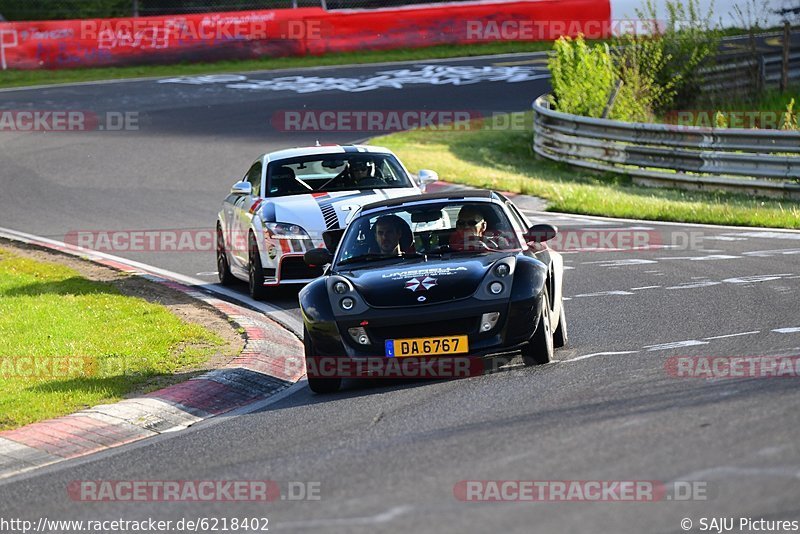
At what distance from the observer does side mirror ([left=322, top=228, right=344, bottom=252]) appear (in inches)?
499

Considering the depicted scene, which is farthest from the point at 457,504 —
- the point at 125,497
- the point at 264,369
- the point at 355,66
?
the point at 355,66

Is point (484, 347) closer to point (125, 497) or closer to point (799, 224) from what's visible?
point (125, 497)

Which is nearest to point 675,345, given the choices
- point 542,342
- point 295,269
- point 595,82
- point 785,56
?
point 542,342

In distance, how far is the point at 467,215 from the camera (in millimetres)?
10031

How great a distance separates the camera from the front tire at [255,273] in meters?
13.6

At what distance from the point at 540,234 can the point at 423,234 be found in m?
0.93

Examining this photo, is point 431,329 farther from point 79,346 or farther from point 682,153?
point 682,153

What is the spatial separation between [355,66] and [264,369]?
1055 inches

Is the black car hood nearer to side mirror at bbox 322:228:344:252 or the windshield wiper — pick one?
the windshield wiper

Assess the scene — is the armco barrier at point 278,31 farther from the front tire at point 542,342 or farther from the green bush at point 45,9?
the front tire at point 542,342

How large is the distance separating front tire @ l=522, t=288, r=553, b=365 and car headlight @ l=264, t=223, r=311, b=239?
4529 millimetres

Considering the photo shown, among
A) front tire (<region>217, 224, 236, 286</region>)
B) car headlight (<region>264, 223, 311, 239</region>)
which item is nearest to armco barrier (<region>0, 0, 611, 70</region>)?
front tire (<region>217, 224, 236, 286</region>)

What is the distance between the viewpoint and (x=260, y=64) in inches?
1441

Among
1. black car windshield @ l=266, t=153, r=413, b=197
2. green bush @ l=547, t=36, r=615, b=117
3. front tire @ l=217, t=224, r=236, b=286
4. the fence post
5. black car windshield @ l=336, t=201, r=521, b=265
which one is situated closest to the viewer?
black car windshield @ l=336, t=201, r=521, b=265
